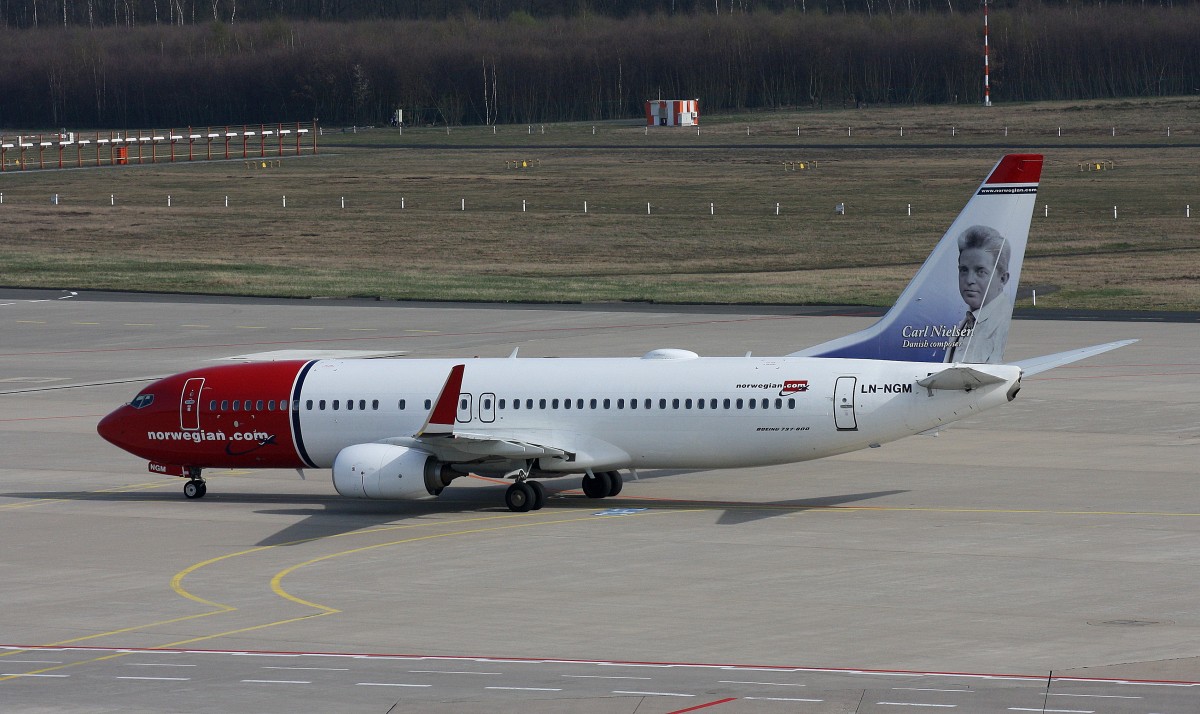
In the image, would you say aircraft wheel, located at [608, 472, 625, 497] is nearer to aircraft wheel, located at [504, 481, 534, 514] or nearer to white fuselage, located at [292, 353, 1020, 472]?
white fuselage, located at [292, 353, 1020, 472]

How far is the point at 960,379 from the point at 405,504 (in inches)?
577

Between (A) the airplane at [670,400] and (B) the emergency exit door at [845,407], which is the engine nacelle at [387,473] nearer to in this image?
(A) the airplane at [670,400]

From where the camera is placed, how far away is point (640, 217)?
124250 millimetres

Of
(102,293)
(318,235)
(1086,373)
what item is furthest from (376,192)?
(1086,373)

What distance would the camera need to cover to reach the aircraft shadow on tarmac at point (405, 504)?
3919cm

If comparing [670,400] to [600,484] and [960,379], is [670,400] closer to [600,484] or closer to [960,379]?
[600,484]

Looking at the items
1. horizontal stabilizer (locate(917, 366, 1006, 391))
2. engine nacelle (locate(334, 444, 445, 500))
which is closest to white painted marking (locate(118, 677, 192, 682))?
engine nacelle (locate(334, 444, 445, 500))

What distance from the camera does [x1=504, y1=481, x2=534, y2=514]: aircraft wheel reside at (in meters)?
40.4

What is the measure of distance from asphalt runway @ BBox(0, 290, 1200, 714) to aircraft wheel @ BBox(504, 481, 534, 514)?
0.45m

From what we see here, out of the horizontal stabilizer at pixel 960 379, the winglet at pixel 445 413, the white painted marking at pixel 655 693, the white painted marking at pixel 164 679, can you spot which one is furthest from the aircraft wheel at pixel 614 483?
the white painted marking at pixel 655 693

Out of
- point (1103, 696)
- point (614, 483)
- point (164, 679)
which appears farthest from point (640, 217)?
point (1103, 696)

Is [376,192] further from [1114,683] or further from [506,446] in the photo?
[1114,683]

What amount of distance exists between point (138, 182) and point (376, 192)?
29.3 metres

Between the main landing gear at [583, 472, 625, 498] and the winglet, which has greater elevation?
the winglet
